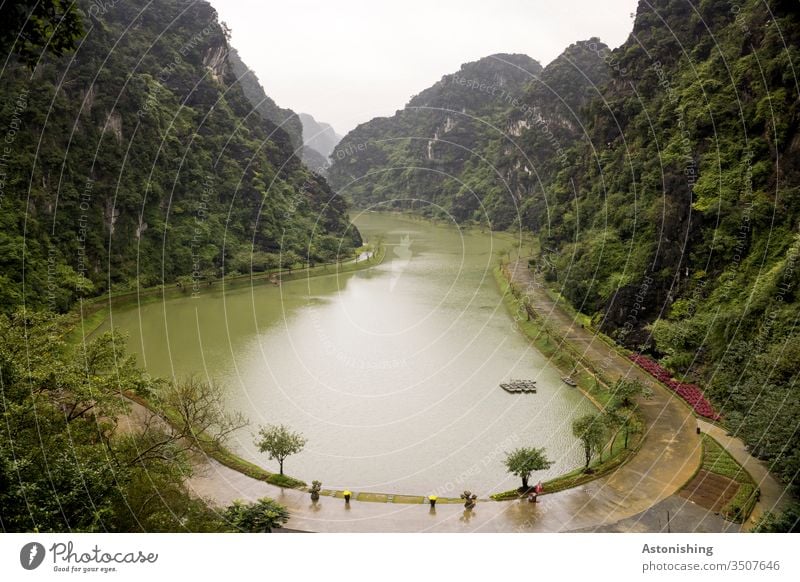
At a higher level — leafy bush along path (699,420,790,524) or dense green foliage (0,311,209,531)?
dense green foliage (0,311,209,531)

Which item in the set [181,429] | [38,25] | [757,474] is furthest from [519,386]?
[38,25]

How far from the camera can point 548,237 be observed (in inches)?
2196

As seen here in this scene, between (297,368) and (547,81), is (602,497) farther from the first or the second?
(547,81)

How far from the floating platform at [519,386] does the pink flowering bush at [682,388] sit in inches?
218

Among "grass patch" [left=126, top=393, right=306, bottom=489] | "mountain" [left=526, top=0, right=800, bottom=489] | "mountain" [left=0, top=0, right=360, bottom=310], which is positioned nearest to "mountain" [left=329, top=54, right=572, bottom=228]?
"mountain" [left=0, top=0, right=360, bottom=310]

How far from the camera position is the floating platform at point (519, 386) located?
90.8ft

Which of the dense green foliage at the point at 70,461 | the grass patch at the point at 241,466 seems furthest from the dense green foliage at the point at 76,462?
the grass patch at the point at 241,466

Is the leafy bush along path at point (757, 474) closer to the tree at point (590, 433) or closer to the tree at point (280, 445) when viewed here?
the tree at point (590, 433)

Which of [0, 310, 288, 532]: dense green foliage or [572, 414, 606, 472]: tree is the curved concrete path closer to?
[572, 414, 606, 472]: tree

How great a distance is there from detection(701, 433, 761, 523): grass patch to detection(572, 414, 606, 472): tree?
11.1ft

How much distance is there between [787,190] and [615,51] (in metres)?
37.7

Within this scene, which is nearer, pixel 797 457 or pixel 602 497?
pixel 797 457

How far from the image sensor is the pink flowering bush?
23656mm

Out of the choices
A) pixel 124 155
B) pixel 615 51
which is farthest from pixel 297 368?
pixel 615 51
